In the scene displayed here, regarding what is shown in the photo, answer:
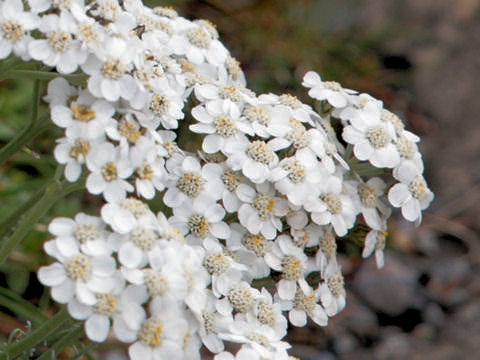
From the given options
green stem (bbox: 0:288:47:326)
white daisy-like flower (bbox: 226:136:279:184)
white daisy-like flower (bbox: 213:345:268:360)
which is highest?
white daisy-like flower (bbox: 226:136:279:184)

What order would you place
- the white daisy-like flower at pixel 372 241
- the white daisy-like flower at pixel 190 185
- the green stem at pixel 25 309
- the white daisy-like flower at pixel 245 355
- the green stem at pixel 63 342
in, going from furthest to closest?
the green stem at pixel 25 309, the white daisy-like flower at pixel 372 241, the white daisy-like flower at pixel 190 185, the green stem at pixel 63 342, the white daisy-like flower at pixel 245 355

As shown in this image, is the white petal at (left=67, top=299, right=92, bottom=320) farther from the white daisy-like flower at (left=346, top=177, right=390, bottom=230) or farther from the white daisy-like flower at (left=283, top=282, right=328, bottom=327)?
the white daisy-like flower at (left=346, top=177, right=390, bottom=230)

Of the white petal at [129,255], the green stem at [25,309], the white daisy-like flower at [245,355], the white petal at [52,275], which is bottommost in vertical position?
the green stem at [25,309]

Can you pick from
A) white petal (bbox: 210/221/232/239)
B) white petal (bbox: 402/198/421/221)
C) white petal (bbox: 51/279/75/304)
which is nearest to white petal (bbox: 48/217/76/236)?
white petal (bbox: 51/279/75/304)

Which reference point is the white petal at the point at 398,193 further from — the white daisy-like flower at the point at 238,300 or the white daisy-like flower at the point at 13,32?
the white daisy-like flower at the point at 13,32

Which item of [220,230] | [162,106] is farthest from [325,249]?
[162,106]

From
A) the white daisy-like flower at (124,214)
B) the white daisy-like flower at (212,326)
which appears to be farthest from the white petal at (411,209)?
the white daisy-like flower at (124,214)

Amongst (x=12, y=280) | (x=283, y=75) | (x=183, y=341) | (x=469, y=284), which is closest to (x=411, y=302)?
(x=469, y=284)

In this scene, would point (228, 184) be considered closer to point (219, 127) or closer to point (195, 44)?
point (219, 127)
